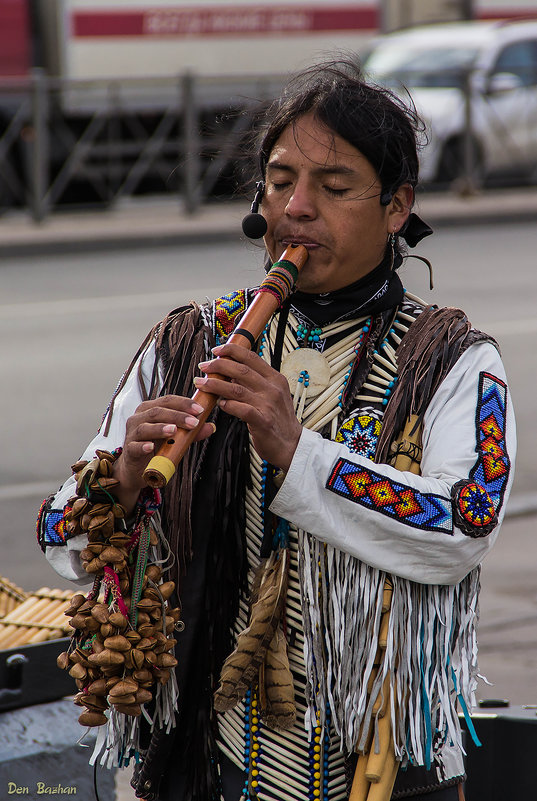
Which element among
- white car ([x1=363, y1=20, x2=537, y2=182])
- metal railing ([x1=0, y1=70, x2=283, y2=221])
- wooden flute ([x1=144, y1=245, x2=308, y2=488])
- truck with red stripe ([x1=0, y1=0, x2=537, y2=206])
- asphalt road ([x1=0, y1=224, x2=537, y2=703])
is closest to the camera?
wooden flute ([x1=144, y1=245, x2=308, y2=488])

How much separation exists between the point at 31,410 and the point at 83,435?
691 millimetres

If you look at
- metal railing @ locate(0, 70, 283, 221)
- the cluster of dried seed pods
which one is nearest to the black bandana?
the cluster of dried seed pods

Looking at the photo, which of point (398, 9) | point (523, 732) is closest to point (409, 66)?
point (398, 9)

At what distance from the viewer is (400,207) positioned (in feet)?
6.87

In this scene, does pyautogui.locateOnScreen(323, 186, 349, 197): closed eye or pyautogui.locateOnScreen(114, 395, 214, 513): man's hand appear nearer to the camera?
pyautogui.locateOnScreen(114, 395, 214, 513): man's hand

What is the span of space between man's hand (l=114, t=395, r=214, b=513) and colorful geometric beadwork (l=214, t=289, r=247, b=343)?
0.96 ft

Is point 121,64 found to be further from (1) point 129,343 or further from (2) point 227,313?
(2) point 227,313

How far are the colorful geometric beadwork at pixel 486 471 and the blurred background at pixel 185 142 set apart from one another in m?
7.40

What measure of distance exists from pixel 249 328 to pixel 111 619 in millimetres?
451

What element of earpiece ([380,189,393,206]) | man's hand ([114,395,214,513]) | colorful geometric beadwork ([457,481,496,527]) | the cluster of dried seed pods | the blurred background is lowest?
the blurred background

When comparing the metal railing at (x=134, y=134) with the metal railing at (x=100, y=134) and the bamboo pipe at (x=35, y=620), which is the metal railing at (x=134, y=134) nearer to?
the metal railing at (x=100, y=134)

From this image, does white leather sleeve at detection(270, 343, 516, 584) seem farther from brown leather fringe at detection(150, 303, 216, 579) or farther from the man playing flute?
brown leather fringe at detection(150, 303, 216, 579)

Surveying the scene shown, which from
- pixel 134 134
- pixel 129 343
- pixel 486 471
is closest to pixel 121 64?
pixel 134 134

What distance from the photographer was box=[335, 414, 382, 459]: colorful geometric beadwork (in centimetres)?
198
